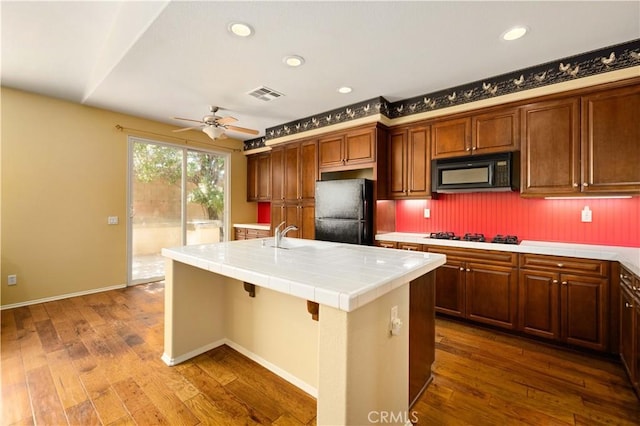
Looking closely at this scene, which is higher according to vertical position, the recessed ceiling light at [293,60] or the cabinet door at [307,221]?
the recessed ceiling light at [293,60]

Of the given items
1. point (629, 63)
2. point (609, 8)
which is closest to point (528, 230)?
point (629, 63)

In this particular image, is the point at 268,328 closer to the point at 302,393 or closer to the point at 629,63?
the point at 302,393

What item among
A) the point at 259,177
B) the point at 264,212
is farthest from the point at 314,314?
the point at 264,212

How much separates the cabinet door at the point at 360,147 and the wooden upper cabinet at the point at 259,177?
1993 mm

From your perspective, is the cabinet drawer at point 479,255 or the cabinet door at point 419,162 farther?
the cabinet door at point 419,162

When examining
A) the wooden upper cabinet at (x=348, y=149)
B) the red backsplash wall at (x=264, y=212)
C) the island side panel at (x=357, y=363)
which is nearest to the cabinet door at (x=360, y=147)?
the wooden upper cabinet at (x=348, y=149)

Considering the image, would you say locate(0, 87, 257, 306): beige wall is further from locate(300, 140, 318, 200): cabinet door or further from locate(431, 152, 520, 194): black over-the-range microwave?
locate(431, 152, 520, 194): black over-the-range microwave

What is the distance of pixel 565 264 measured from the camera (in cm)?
245

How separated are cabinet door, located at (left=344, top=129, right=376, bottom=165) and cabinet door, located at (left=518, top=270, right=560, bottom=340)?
208cm

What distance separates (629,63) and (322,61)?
2581mm

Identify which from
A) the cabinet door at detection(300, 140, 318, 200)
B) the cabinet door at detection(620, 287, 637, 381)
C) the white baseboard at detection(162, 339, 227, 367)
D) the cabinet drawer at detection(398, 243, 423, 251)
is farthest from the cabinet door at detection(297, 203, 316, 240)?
the cabinet door at detection(620, 287, 637, 381)

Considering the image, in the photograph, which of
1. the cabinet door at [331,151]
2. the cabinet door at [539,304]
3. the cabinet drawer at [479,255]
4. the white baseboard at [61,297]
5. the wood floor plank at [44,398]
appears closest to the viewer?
the wood floor plank at [44,398]

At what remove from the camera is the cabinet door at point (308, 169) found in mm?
4287

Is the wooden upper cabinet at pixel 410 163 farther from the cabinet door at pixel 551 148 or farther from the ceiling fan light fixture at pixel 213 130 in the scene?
the ceiling fan light fixture at pixel 213 130
